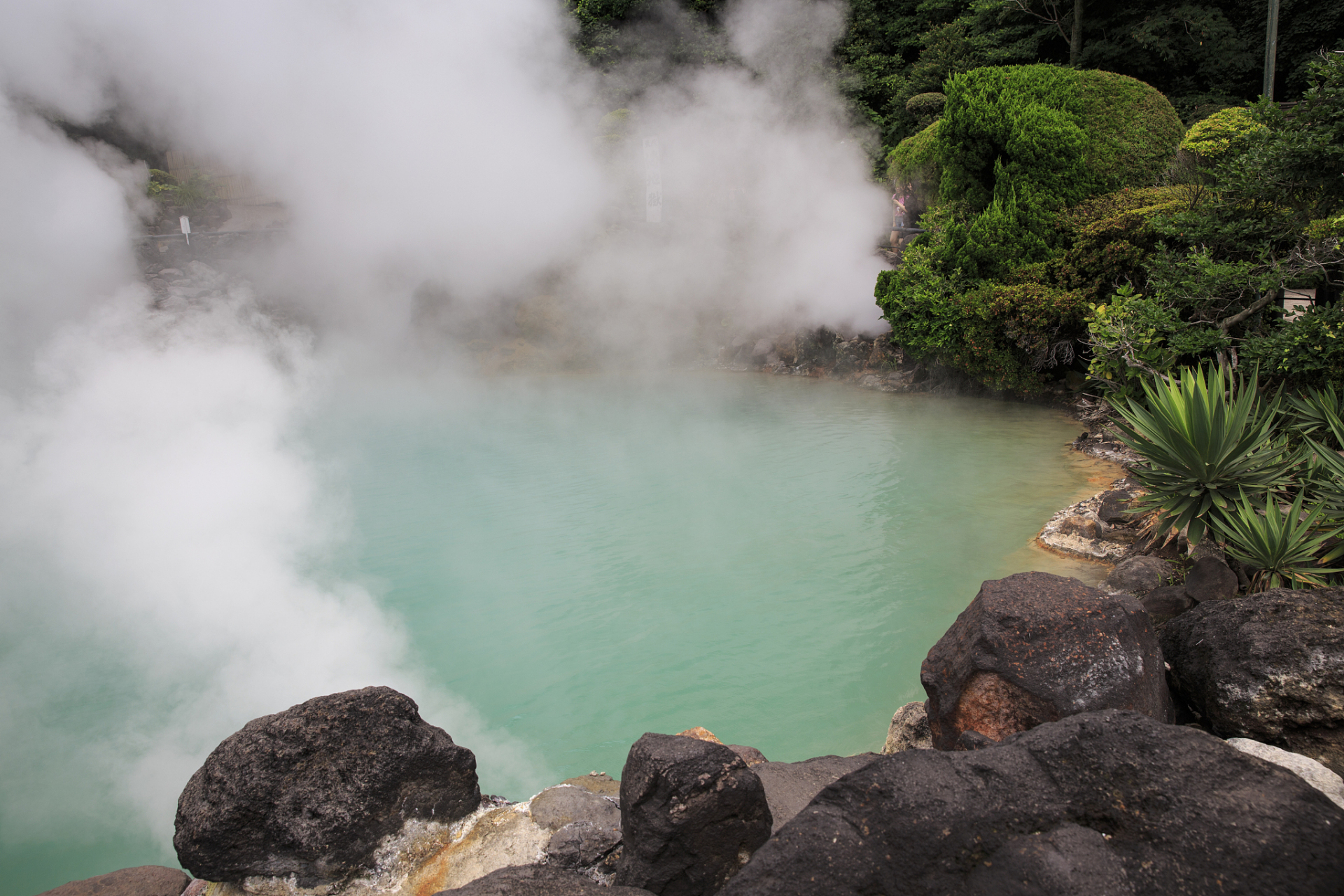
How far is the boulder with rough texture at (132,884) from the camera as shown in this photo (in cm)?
288

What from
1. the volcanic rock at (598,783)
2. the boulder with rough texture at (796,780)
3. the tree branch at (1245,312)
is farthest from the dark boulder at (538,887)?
the tree branch at (1245,312)

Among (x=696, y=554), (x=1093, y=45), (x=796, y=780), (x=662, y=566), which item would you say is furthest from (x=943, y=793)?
(x=1093, y=45)

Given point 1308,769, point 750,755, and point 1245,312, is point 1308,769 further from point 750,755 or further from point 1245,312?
point 1245,312

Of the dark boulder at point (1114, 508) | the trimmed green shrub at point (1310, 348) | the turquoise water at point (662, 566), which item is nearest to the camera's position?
the turquoise water at point (662, 566)

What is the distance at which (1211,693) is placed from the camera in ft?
10.4

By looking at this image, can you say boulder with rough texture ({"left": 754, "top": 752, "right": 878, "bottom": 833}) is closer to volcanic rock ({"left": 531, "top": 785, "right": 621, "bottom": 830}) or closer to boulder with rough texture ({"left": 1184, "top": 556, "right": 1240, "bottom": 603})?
volcanic rock ({"left": 531, "top": 785, "right": 621, "bottom": 830})

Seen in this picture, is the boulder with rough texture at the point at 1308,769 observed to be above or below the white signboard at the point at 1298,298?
below

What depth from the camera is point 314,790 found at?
9.34 ft

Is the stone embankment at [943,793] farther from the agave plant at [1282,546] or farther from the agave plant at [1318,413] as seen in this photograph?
the agave plant at [1318,413]

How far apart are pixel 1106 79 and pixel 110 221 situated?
12.8 metres

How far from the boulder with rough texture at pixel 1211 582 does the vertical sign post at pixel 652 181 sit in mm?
13261

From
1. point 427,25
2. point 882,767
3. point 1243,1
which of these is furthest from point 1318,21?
point 882,767

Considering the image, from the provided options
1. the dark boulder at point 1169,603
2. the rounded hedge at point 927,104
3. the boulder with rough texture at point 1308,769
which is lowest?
the boulder with rough texture at point 1308,769

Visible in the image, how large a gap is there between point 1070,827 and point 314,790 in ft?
8.32
